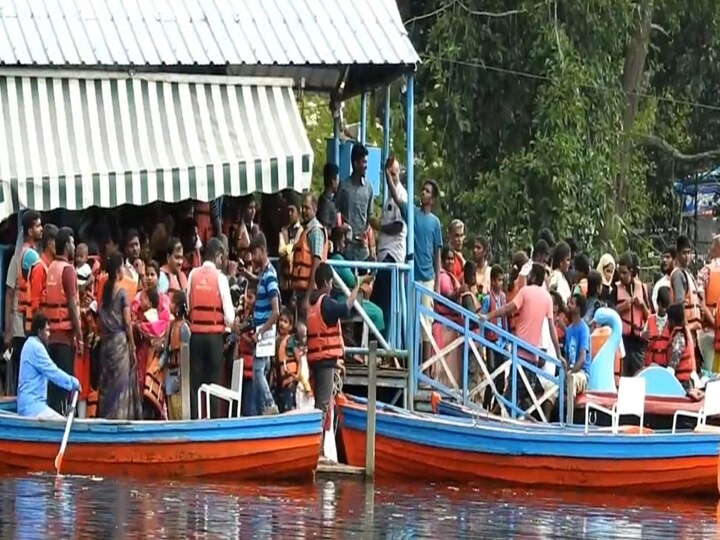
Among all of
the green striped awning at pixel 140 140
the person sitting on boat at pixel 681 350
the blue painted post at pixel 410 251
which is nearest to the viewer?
→ the green striped awning at pixel 140 140

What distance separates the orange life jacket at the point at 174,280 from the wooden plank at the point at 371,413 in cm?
194

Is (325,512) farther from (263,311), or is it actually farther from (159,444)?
(263,311)

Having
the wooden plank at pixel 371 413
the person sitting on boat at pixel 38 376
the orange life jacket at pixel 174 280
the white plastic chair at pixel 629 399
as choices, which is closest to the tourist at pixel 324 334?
the wooden plank at pixel 371 413

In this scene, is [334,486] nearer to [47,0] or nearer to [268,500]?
[268,500]

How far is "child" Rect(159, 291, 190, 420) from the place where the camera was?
66.4ft

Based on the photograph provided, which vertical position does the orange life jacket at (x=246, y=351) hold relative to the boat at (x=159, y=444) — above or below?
above

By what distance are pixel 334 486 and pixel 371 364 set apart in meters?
1.26

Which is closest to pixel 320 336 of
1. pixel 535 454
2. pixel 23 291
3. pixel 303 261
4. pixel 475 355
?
pixel 303 261

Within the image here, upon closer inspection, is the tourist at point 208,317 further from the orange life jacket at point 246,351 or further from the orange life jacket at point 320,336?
the orange life jacket at point 320,336

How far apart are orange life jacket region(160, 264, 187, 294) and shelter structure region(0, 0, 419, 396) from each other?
0.74m

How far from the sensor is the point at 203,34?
21.6m

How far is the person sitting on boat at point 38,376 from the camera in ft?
63.9

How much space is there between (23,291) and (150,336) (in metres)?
1.28

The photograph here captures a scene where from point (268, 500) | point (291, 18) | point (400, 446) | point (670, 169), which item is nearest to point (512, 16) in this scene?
point (670, 169)
